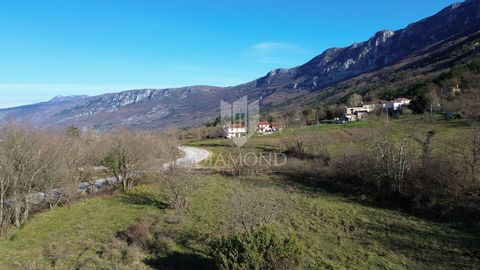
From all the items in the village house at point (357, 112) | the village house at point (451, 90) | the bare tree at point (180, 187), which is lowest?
the bare tree at point (180, 187)

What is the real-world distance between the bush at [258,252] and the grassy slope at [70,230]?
7.36 metres

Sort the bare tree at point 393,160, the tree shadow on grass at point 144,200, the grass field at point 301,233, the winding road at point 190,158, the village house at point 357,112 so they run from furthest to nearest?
the village house at point 357,112
the winding road at point 190,158
the tree shadow on grass at point 144,200
the bare tree at point 393,160
the grass field at point 301,233

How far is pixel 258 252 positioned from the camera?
1170cm

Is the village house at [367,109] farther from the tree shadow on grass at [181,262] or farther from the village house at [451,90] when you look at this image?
the tree shadow on grass at [181,262]

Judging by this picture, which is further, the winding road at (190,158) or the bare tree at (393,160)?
the winding road at (190,158)

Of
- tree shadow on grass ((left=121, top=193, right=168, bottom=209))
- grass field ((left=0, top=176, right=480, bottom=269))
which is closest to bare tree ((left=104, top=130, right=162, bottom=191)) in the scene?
tree shadow on grass ((left=121, top=193, right=168, bottom=209))

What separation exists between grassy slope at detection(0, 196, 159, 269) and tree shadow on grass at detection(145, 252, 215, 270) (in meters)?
3.71

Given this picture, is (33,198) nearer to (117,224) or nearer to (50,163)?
(50,163)

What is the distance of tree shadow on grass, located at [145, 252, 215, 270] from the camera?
1370cm

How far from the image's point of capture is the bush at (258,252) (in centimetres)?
1145

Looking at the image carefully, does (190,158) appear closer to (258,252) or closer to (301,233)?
(301,233)

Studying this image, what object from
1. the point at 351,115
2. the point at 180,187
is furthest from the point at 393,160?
the point at 351,115

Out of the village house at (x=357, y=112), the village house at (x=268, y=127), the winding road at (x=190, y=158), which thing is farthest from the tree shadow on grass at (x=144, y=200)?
the village house at (x=268, y=127)

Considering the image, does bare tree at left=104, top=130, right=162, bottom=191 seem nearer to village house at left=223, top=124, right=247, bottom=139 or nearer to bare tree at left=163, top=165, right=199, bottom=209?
bare tree at left=163, top=165, right=199, bottom=209
